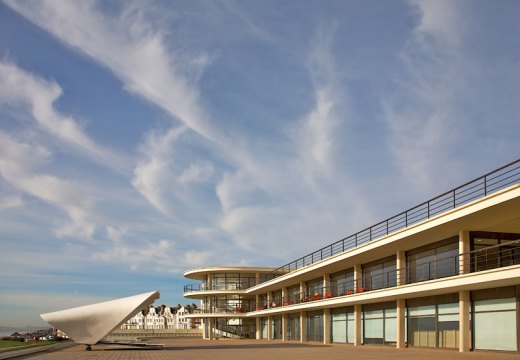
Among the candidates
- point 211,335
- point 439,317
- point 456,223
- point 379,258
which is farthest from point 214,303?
point 456,223

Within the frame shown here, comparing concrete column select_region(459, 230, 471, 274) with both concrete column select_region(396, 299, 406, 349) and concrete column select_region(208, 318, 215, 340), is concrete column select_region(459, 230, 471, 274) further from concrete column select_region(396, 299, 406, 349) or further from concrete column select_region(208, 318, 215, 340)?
concrete column select_region(208, 318, 215, 340)

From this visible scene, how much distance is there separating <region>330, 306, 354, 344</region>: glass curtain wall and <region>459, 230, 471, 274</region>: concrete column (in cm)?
1221

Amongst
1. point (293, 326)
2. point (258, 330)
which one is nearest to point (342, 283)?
point (293, 326)

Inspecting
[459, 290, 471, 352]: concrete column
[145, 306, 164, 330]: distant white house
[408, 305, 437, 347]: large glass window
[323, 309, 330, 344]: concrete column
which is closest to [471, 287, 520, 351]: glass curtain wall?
[459, 290, 471, 352]: concrete column

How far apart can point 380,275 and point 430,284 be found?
721 cm

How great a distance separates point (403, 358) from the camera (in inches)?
754

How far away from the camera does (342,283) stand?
3481 centimetres

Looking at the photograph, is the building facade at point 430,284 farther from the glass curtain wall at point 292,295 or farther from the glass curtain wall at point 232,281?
the glass curtain wall at point 232,281

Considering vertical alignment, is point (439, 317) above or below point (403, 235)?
below

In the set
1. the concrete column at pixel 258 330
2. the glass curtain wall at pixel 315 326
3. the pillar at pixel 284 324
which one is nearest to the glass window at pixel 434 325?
the glass curtain wall at pixel 315 326

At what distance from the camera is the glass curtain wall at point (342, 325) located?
33344 mm

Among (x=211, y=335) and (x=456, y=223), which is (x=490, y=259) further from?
(x=211, y=335)

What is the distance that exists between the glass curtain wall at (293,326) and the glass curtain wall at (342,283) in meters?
8.11

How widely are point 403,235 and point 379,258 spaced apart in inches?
246
